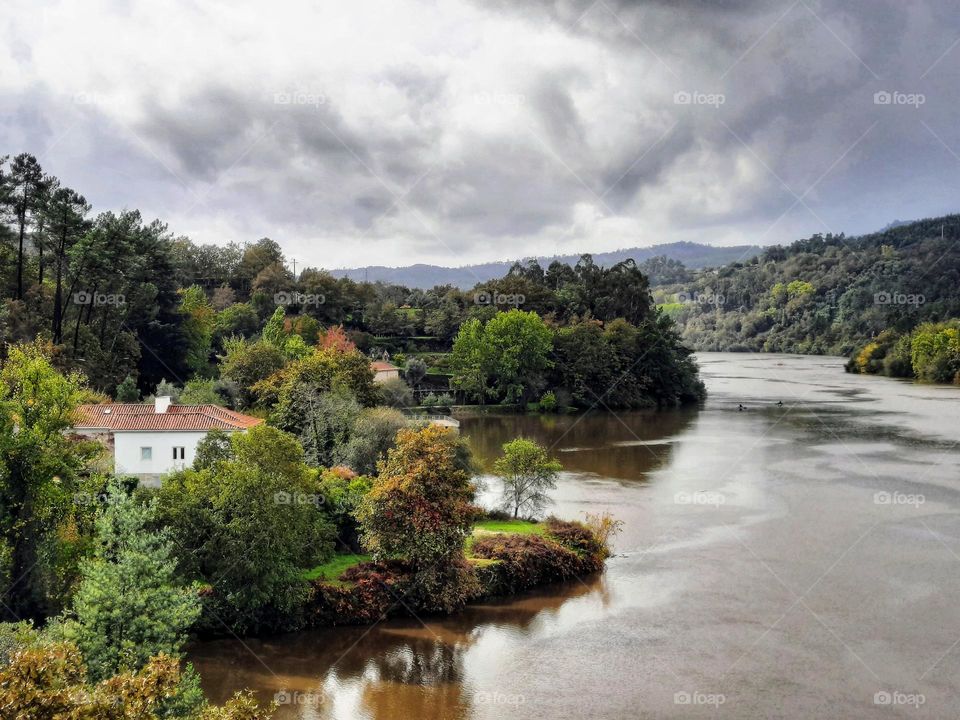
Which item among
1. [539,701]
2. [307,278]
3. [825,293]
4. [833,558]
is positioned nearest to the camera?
[539,701]

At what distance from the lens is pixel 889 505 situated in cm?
3116

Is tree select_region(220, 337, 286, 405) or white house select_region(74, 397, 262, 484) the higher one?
tree select_region(220, 337, 286, 405)

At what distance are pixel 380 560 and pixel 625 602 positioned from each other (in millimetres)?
6672

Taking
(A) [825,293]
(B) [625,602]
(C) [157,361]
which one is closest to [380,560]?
(B) [625,602]

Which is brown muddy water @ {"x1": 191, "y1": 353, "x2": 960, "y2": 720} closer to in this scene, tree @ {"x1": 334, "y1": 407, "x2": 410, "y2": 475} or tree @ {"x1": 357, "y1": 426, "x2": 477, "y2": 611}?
tree @ {"x1": 357, "y1": 426, "x2": 477, "y2": 611}

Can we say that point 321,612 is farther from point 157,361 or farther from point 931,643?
point 157,361
